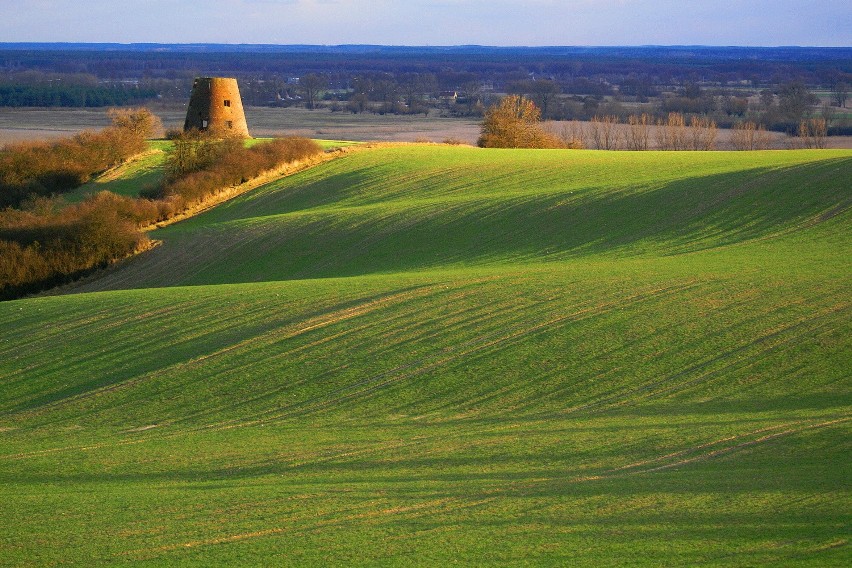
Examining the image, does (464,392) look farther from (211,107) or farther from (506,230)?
(211,107)

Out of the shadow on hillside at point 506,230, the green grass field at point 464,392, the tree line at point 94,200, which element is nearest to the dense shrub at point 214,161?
the tree line at point 94,200

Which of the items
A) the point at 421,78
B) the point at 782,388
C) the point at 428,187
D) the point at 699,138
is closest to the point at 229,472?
the point at 782,388

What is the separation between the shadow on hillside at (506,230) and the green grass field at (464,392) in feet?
0.49

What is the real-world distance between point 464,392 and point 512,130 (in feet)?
159

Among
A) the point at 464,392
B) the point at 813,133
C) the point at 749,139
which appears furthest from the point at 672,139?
the point at 464,392

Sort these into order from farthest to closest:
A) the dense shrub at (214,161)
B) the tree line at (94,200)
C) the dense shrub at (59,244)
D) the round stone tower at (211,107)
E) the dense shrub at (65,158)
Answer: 1. the round stone tower at (211,107)
2. the dense shrub at (65,158)
3. the dense shrub at (214,161)
4. the tree line at (94,200)
5. the dense shrub at (59,244)

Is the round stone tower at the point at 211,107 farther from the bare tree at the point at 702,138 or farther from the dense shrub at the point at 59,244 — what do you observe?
the bare tree at the point at 702,138

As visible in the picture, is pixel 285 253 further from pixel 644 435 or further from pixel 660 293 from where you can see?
pixel 644 435

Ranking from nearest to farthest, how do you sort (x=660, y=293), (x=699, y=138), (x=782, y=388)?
(x=782, y=388) → (x=660, y=293) → (x=699, y=138)

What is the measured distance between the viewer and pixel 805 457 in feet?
45.6

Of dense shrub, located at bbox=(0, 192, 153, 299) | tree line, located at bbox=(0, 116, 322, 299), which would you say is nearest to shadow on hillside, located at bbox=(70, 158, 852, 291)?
dense shrub, located at bbox=(0, 192, 153, 299)

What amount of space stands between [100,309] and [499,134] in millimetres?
43575

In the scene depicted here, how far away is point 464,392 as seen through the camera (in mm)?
19188

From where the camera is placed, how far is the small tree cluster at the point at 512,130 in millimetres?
66000
